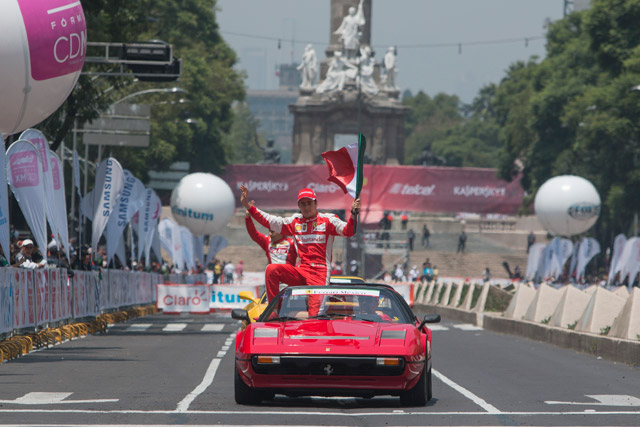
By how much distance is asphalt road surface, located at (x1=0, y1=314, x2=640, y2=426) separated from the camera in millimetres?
12047

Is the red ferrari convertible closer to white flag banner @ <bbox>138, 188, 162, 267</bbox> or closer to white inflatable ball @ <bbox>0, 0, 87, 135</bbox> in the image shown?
white inflatable ball @ <bbox>0, 0, 87, 135</bbox>

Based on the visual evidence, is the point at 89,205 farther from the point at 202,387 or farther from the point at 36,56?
the point at 202,387

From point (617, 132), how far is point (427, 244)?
3607 cm

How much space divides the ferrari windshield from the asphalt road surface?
0.78 m

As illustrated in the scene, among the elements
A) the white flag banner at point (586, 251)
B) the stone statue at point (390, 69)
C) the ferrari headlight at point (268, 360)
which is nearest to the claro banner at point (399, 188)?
the stone statue at point (390, 69)

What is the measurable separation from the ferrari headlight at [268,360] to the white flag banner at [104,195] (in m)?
19.0

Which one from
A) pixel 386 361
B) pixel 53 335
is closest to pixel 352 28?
pixel 53 335

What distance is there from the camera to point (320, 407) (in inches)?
520

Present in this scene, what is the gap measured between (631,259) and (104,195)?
1929cm

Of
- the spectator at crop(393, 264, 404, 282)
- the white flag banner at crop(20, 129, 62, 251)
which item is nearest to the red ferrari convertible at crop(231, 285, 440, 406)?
the white flag banner at crop(20, 129, 62, 251)

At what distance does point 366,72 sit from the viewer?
104000 mm

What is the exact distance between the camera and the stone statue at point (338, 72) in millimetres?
103375

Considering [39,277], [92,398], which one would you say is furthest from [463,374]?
[39,277]

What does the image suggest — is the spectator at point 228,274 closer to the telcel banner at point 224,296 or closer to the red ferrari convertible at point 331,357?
the telcel banner at point 224,296
